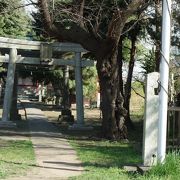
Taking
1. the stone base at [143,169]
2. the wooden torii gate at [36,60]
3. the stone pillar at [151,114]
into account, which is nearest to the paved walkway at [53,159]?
the stone base at [143,169]

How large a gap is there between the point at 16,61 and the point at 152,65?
794cm

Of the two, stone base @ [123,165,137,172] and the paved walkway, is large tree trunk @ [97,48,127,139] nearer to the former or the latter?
the paved walkway

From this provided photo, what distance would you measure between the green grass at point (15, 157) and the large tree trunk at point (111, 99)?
294 centimetres

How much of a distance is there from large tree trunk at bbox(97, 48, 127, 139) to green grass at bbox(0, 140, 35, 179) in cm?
294

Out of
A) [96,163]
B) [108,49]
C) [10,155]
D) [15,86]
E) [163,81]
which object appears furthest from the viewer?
[15,86]

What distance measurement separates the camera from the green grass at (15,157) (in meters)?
10.9

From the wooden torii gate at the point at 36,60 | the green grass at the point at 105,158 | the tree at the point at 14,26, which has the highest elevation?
the tree at the point at 14,26

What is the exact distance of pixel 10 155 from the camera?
522 inches

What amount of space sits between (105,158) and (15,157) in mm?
2226

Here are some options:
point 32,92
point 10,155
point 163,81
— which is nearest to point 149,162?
point 163,81

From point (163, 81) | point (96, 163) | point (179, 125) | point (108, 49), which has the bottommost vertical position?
point (96, 163)

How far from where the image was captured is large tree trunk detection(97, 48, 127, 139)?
1814 centimetres

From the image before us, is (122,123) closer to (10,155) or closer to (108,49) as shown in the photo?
(108,49)

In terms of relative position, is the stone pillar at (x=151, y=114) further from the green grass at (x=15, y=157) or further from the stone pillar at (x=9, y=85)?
the stone pillar at (x=9, y=85)
